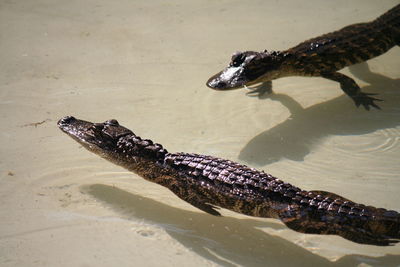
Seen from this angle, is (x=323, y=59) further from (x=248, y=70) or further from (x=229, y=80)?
(x=229, y=80)

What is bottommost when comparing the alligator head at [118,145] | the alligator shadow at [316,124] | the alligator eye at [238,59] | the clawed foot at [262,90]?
the alligator head at [118,145]

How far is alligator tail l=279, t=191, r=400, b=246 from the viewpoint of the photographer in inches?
135

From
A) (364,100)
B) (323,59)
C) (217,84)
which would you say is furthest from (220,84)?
(364,100)

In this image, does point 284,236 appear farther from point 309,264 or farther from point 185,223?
point 185,223

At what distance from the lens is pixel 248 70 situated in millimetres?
5699

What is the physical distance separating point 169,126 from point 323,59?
226cm

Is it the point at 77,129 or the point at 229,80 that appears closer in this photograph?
the point at 77,129

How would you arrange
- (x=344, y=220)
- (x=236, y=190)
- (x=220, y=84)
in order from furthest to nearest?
(x=220, y=84), (x=236, y=190), (x=344, y=220)

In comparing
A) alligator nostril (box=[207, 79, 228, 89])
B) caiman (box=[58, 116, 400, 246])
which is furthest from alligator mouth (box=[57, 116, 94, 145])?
alligator nostril (box=[207, 79, 228, 89])

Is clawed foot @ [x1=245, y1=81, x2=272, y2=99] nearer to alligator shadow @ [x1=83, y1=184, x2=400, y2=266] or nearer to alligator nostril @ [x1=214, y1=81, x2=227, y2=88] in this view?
alligator nostril @ [x1=214, y1=81, x2=227, y2=88]

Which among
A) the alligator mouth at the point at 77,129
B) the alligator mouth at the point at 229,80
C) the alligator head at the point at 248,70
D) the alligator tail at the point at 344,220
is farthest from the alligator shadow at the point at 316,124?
the alligator mouth at the point at 77,129

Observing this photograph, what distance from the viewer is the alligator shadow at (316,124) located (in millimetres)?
5129

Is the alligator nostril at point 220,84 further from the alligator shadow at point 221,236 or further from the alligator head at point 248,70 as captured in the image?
the alligator shadow at point 221,236

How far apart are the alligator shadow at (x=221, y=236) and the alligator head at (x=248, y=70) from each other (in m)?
1.75
